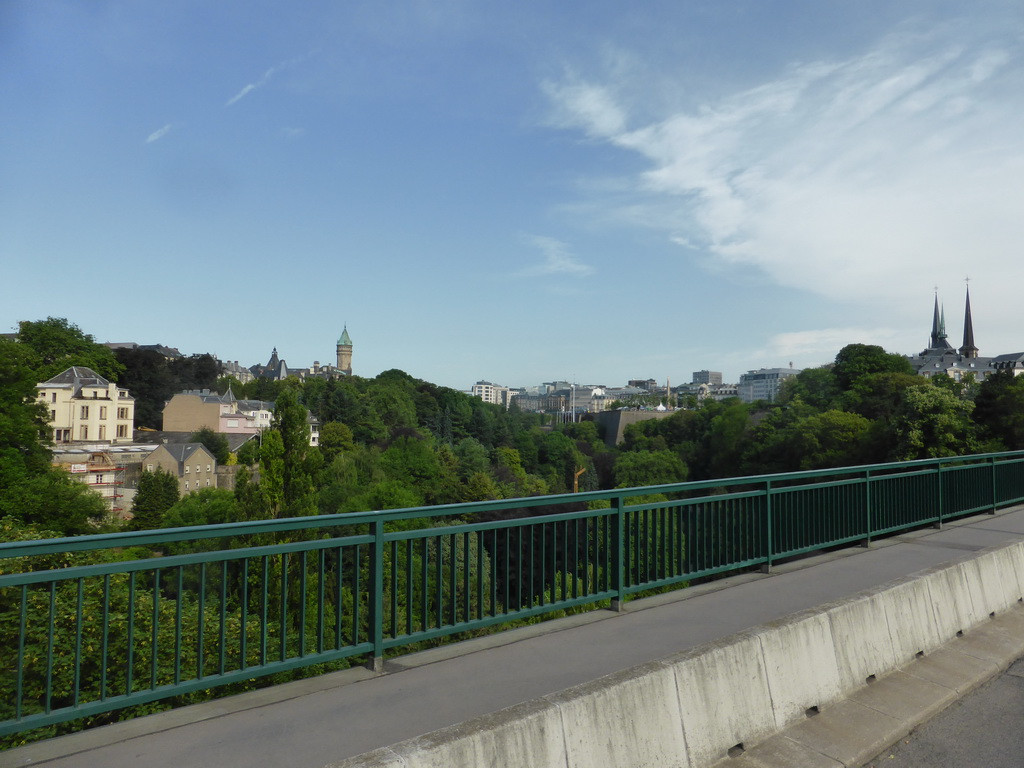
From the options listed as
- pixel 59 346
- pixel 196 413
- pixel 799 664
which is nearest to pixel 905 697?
pixel 799 664

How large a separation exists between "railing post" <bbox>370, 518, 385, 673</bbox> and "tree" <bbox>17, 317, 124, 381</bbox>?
327 ft

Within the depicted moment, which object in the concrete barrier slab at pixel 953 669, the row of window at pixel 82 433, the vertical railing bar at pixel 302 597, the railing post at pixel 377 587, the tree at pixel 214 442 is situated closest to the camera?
the vertical railing bar at pixel 302 597

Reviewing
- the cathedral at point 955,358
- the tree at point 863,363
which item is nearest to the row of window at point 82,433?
the tree at point 863,363

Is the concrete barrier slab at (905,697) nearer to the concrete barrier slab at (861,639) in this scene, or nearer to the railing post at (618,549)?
the concrete barrier slab at (861,639)

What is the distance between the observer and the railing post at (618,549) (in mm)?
6391

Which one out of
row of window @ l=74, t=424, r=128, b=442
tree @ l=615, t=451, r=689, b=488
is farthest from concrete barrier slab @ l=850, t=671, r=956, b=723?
row of window @ l=74, t=424, r=128, b=442

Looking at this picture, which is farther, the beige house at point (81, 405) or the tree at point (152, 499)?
the beige house at point (81, 405)

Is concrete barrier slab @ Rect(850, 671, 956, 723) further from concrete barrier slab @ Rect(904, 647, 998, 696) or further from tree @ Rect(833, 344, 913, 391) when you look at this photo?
tree @ Rect(833, 344, 913, 391)

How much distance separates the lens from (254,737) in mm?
3803

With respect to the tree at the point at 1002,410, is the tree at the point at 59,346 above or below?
above

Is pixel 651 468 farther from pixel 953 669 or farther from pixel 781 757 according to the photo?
pixel 781 757

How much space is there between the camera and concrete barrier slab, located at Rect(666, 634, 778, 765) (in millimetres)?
3939

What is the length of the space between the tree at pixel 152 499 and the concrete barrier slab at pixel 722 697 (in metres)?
74.0

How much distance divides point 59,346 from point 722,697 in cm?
10547
